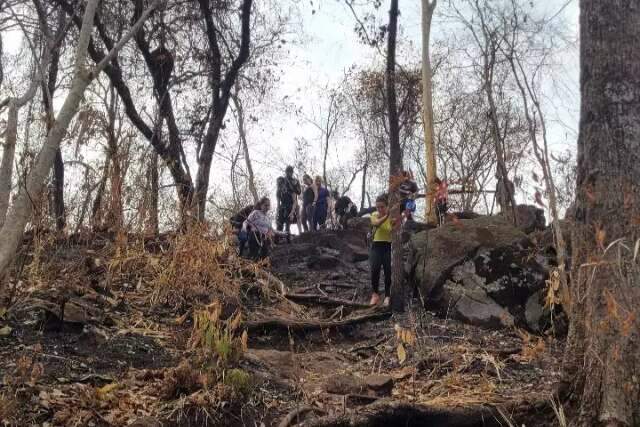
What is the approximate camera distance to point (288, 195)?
14.5 metres

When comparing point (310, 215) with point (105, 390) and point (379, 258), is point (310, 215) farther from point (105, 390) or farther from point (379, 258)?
point (105, 390)

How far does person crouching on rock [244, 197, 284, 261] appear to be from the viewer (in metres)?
11.1

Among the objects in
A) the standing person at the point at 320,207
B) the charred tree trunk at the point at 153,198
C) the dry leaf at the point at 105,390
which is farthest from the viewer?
the standing person at the point at 320,207

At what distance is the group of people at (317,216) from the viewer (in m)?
7.11

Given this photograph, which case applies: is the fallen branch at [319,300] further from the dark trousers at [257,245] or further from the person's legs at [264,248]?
the person's legs at [264,248]

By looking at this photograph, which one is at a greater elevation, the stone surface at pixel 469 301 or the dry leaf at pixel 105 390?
the stone surface at pixel 469 301

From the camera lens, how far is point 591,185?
4.31 meters

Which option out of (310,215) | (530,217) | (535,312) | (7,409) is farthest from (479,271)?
(310,215)

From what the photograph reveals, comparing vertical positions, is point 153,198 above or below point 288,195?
below

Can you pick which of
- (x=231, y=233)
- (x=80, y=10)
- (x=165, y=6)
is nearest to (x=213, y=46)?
(x=165, y=6)

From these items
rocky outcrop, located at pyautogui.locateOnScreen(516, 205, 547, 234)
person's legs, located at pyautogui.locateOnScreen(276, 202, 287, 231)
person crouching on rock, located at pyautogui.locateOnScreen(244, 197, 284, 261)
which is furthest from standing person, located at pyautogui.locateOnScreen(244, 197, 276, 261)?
rocky outcrop, located at pyautogui.locateOnScreen(516, 205, 547, 234)

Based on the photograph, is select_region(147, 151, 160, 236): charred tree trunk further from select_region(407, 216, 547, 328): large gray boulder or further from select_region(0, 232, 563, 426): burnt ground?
select_region(407, 216, 547, 328): large gray boulder

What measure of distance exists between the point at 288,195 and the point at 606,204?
10.5 m

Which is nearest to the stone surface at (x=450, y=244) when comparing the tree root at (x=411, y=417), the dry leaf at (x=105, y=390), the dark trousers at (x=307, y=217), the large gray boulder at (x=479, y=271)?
the large gray boulder at (x=479, y=271)
